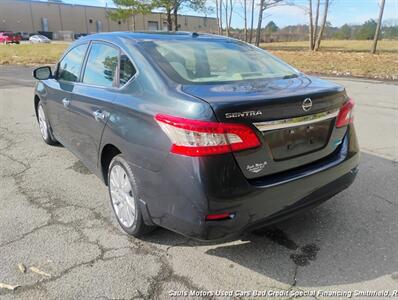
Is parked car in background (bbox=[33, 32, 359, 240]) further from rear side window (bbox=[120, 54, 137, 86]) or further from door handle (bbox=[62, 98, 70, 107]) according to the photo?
door handle (bbox=[62, 98, 70, 107])

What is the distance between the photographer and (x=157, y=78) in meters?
2.65

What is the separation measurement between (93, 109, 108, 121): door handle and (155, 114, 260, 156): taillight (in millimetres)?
1047

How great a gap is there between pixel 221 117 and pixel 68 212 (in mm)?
2064

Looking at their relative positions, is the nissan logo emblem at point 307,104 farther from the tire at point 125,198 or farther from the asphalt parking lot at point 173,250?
the tire at point 125,198

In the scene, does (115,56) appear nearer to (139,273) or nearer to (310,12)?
(139,273)

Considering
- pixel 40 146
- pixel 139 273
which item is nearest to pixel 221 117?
pixel 139 273

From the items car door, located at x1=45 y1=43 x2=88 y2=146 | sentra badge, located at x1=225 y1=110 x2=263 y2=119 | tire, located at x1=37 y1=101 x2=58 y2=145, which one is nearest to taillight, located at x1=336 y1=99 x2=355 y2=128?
sentra badge, located at x1=225 y1=110 x2=263 y2=119

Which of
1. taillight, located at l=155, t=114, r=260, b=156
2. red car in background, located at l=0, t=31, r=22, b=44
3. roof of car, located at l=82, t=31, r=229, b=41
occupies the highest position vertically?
roof of car, located at l=82, t=31, r=229, b=41

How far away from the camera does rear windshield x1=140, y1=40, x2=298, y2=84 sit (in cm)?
281

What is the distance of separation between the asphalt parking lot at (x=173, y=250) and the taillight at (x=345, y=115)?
92 cm

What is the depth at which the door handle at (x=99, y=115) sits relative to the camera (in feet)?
10.2

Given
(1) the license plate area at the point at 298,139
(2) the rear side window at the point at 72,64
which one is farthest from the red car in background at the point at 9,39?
(1) the license plate area at the point at 298,139

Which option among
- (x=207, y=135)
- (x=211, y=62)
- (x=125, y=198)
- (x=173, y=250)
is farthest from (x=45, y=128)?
(x=207, y=135)

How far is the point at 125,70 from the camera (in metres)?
3.03
